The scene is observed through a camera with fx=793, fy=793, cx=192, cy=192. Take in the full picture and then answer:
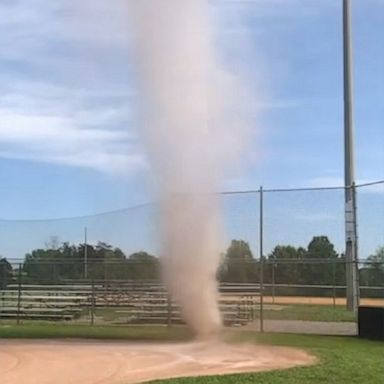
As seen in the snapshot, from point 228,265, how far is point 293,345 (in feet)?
14.9

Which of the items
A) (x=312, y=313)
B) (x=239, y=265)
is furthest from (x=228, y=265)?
(x=312, y=313)

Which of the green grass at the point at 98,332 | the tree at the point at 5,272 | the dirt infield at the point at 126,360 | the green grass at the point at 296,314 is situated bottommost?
the dirt infield at the point at 126,360

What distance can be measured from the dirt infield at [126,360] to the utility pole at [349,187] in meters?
4.10

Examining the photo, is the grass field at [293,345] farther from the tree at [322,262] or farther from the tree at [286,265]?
the tree at [322,262]

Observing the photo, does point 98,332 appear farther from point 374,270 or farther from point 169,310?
point 374,270

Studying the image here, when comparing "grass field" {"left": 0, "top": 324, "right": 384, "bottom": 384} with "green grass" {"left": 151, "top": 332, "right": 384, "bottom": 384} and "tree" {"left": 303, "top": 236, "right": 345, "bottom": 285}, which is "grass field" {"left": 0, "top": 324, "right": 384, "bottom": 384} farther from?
"tree" {"left": 303, "top": 236, "right": 345, "bottom": 285}

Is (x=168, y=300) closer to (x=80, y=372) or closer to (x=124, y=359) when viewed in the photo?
(x=124, y=359)

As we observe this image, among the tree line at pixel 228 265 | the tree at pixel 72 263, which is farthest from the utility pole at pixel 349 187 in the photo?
the tree at pixel 72 263

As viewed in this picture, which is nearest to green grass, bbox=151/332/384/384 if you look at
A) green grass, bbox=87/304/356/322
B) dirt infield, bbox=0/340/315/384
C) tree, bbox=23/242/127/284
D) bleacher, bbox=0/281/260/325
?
dirt infield, bbox=0/340/315/384

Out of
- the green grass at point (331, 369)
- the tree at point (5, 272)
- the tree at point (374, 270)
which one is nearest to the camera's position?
the green grass at point (331, 369)

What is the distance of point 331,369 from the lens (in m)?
9.95

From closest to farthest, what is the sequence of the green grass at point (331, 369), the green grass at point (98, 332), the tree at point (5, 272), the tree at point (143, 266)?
the green grass at point (331, 369), the green grass at point (98, 332), the tree at point (143, 266), the tree at point (5, 272)

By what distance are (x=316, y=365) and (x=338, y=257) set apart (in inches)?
275

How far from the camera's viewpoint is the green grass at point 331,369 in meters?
9.16
